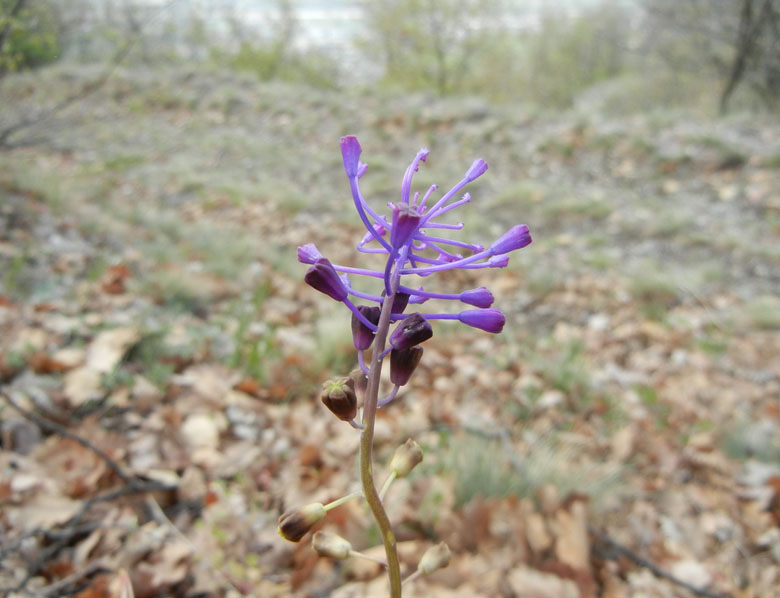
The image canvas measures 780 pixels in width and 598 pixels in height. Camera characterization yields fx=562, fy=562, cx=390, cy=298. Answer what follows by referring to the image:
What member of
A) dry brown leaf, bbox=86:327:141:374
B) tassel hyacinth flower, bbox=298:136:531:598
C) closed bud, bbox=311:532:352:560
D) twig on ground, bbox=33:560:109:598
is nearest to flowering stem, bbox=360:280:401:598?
tassel hyacinth flower, bbox=298:136:531:598

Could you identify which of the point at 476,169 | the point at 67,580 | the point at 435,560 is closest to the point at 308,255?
the point at 476,169

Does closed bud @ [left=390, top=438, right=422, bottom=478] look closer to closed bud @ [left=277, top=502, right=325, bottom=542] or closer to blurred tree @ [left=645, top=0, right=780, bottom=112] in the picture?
closed bud @ [left=277, top=502, right=325, bottom=542]

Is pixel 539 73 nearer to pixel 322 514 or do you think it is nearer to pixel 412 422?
pixel 412 422

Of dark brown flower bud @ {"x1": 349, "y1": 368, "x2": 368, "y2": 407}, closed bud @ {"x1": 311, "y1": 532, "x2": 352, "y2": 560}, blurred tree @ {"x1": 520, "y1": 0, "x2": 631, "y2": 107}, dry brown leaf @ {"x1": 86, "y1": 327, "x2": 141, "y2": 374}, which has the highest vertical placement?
→ dark brown flower bud @ {"x1": 349, "y1": 368, "x2": 368, "y2": 407}

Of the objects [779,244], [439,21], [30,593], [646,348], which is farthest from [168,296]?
[439,21]

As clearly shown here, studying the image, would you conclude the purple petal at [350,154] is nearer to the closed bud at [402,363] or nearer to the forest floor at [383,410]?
the closed bud at [402,363]

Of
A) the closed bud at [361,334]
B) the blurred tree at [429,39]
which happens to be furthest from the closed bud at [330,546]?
the blurred tree at [429,39]

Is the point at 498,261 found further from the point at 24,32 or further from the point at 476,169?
the point at 24,32
